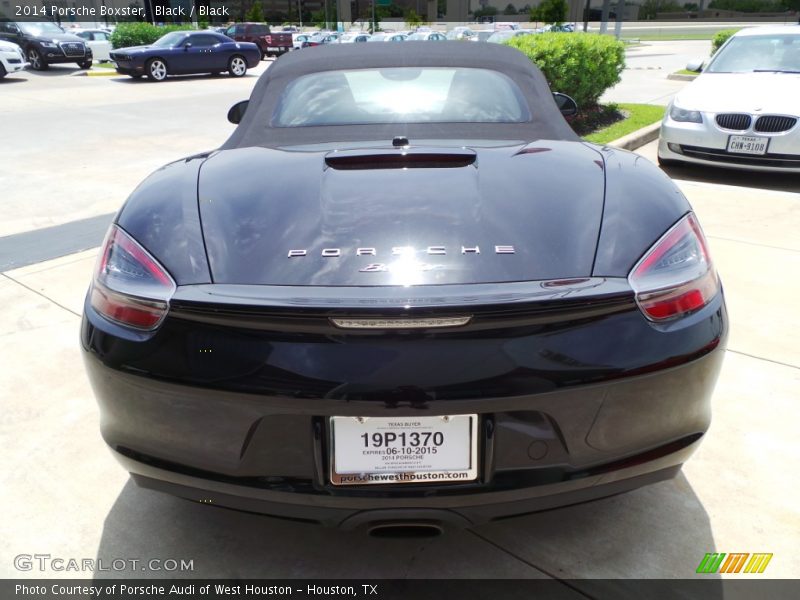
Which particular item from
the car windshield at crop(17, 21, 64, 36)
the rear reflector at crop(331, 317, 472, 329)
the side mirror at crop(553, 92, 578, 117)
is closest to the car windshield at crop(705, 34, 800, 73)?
the side mirror at crop(553, 92, 578, 117)

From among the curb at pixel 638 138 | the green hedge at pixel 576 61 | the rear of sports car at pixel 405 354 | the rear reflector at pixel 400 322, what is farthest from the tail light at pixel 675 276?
the green hedge at pixel 576 61

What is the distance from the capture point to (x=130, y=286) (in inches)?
67.6

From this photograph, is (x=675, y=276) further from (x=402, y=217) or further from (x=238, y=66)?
(x=238, y=66)

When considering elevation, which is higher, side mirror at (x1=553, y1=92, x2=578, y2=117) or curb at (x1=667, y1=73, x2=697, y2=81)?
side mirror at (x1=553, y1=92, x2=578, y2=117)

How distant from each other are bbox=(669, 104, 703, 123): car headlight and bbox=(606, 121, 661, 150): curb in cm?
92

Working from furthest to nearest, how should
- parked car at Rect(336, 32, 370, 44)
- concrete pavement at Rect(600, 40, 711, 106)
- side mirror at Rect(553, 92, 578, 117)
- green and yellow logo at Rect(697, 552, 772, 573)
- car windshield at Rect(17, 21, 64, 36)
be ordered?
parked car at Rect(336, 32, 370, 44) < car windshield at Rect(17, 21, 64, 36) < concrete pavement at Rect(600, 40, 711, 106) < side mirror at Rect(553, 92, 578, 117) < green and yellow logo at Rect(697, 552, 772, 573)

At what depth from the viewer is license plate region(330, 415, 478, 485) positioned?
157cm

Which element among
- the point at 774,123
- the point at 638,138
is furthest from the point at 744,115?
the point at 638,138

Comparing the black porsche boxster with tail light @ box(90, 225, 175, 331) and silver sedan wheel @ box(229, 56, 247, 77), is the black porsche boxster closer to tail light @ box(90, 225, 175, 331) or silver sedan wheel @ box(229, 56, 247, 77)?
tail light @ box(90, 225, 175, 331)

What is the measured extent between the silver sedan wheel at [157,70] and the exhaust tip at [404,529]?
19267mm

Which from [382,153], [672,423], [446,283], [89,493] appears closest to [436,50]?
[382,153]

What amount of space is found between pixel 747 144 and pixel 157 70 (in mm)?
16466

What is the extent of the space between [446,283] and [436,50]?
191cm

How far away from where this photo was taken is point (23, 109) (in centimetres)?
1255
